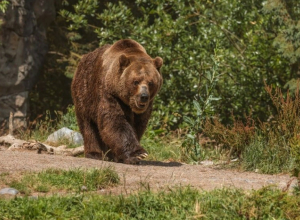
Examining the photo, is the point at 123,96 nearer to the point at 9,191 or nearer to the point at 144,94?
→ the point at 144,94

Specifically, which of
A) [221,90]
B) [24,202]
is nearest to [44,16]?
[221,90]

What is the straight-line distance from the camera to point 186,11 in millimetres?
15625

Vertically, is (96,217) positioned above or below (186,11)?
below

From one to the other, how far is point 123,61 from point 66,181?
2.67 metres

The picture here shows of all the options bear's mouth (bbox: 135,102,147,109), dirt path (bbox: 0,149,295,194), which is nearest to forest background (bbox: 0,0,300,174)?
bear's mouth (bbox: 135,102,147,109)

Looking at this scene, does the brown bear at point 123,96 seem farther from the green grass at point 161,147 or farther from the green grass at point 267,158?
the green grass at point 267,158

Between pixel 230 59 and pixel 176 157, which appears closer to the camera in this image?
pixel 176 157

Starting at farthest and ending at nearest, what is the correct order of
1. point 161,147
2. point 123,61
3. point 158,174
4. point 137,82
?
point 161,147, point 123,61, point 137,82, point 158,174

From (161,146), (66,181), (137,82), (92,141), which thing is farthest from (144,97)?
(161,146)

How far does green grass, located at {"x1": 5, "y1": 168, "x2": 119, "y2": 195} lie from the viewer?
718 cm

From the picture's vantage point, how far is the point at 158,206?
6.39 metres

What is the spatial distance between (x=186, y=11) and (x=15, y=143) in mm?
6209

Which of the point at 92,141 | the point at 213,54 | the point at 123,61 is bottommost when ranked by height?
the point at 92,141

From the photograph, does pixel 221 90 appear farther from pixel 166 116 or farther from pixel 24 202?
pixel 24 202
